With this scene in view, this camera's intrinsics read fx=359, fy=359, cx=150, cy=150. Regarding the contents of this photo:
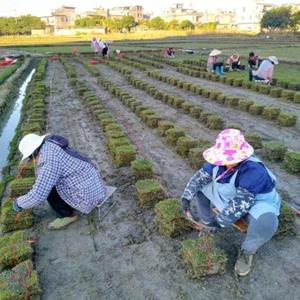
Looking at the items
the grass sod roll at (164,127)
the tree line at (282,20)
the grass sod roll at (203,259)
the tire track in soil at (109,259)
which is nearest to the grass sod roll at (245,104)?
the grass sod roll at (164,127)

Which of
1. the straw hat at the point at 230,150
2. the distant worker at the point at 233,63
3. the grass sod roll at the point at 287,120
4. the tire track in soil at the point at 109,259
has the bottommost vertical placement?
the tire track in soil at the point at 109,259

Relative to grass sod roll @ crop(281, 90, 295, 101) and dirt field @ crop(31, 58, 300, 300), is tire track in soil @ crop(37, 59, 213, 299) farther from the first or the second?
grass sod roll @ crop(281, 90, 295, 101)

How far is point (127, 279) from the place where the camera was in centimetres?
407

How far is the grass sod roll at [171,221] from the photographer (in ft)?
15.4

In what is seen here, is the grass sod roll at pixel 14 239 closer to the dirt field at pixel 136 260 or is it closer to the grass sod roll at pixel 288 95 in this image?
the dirt field at pixel 136 260

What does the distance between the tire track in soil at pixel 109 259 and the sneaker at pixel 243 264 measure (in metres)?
0.32

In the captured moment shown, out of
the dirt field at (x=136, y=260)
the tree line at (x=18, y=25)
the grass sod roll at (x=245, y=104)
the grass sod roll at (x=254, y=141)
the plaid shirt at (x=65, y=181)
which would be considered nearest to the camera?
the dirt field at (x=136, y=260)

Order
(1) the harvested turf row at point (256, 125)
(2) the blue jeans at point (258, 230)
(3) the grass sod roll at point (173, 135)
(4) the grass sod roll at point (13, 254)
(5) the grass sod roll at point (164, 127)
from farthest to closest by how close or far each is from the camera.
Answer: (5) the grass sod roll at point (164, 127)
(1) the harvested turf row at point (256, 125)
(3) the grass sod roll at point (173, 135)
(4) the grass sod roll at point (13, 254)
(2) the blue jeans at point (258, 230)

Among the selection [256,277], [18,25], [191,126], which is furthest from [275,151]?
[18,25]

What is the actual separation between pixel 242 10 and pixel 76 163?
143579mm

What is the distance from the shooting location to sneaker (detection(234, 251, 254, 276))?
Result: 3.95 m

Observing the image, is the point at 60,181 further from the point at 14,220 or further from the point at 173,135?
the point at 173,135

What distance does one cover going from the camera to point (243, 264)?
157 inches

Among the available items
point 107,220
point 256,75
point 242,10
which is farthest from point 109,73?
point 242,10
